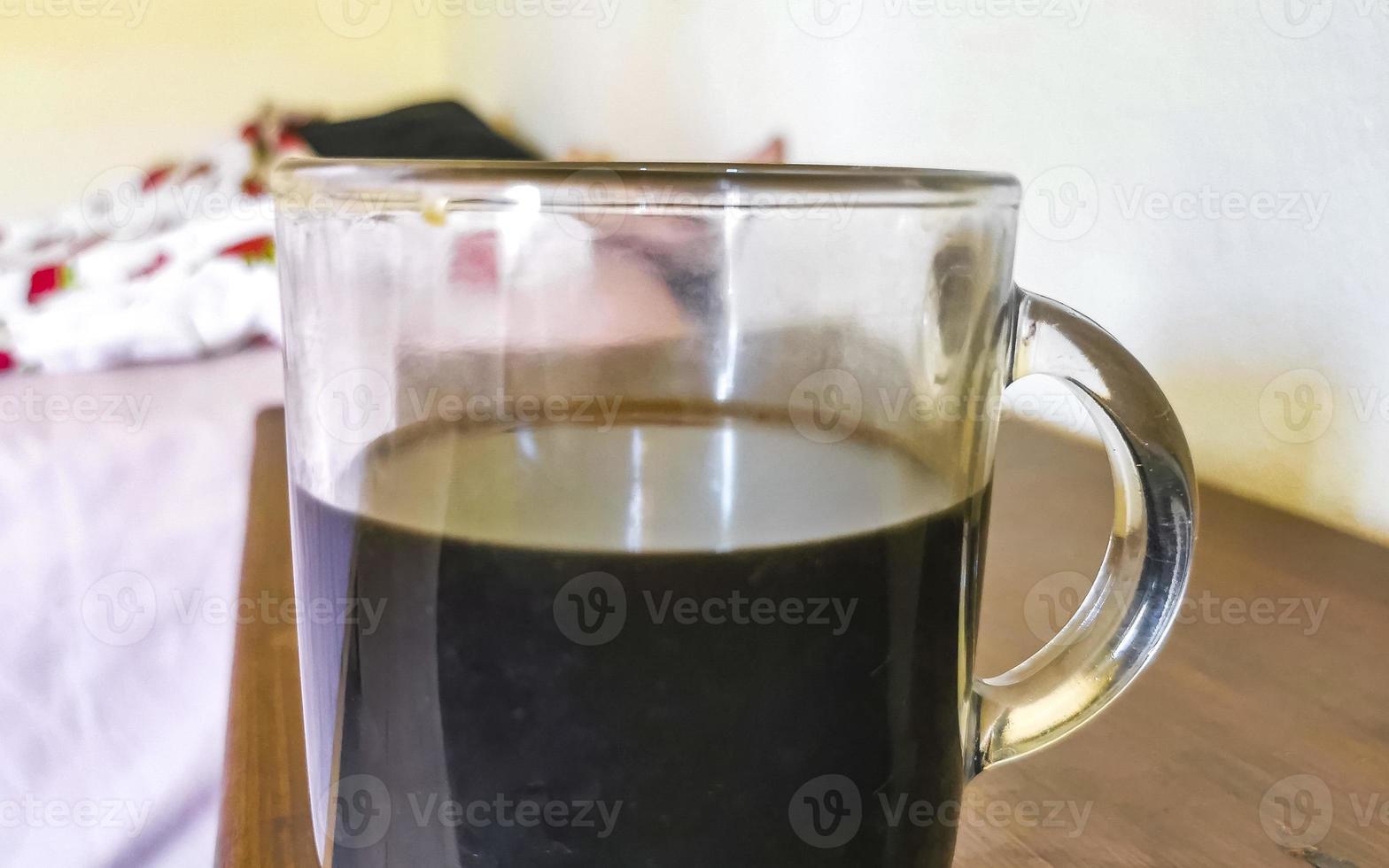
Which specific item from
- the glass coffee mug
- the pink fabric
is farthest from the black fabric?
the glass coffee mug

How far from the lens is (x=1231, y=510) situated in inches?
24.6

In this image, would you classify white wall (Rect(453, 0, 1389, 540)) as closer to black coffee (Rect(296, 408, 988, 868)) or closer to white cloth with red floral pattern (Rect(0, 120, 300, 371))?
black coffee (Rect(296, 408, 988, 868))

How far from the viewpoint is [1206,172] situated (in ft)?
2.07

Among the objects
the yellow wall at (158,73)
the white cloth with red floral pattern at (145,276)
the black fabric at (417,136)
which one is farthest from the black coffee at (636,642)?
the yellow wall at (158,73)

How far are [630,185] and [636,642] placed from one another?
0.31 ft

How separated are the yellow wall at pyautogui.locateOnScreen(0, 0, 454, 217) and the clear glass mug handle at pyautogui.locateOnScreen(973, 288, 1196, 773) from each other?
2449mm

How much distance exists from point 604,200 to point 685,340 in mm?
53

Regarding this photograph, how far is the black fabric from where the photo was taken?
6.15ft

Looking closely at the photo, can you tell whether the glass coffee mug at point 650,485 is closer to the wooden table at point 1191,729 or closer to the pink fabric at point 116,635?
the wooden table at point 1191,729

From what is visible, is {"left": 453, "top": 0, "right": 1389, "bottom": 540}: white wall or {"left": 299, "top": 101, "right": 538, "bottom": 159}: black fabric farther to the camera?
{"left": 299, "top": 101, "right": 538, "bottom": 159}: black fabric

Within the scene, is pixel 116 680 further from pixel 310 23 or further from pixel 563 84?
pixel 310 23

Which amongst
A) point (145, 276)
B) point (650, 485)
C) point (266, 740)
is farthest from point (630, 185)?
point (145, 276)

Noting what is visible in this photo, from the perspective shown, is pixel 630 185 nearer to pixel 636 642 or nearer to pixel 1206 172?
pixel 636 642

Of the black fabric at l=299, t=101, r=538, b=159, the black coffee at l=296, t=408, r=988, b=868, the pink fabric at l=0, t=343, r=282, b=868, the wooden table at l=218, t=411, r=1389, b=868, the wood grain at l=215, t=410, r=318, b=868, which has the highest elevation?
the black fabric at l=299, t=101, r=538, b=159
